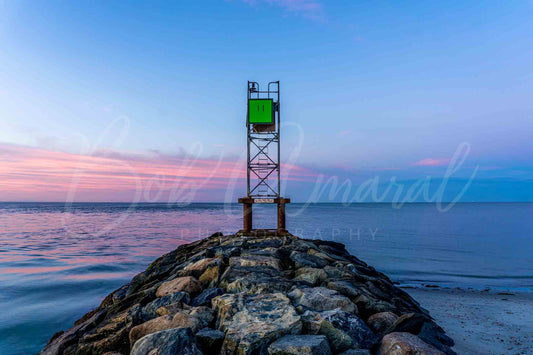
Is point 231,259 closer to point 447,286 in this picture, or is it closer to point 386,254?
point 447,286

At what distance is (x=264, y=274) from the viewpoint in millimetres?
7168

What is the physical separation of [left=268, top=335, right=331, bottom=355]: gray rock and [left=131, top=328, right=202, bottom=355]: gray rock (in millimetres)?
1041

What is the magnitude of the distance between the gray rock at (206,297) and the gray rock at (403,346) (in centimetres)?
316

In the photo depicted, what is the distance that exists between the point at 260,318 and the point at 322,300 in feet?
4.65

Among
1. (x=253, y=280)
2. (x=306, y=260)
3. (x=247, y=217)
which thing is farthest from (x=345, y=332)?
(x=247, y=217)

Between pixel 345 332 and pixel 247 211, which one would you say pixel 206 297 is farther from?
pixel 247 211

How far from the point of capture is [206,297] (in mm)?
6293

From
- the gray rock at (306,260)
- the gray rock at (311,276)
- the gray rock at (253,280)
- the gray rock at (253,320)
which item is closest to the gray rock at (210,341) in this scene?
the gray rock at (253,320)

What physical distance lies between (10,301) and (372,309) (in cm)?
1325

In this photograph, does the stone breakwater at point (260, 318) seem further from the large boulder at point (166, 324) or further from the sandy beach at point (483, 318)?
the sandy beach at point (483, 318)

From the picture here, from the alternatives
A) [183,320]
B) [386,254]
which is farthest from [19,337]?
[386,254]

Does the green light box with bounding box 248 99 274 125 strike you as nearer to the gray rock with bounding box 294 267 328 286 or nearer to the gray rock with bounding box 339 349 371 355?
the gray rock with bounding box 294 267 328 286

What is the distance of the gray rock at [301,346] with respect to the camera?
407cm

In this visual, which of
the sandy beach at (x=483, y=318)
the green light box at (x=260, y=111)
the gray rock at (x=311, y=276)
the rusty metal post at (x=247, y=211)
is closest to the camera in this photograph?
the gray rock at (x=311, y=276)
